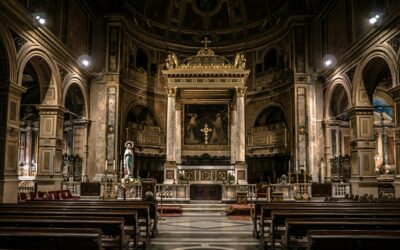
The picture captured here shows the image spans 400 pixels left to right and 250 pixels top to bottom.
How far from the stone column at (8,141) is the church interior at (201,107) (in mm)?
47

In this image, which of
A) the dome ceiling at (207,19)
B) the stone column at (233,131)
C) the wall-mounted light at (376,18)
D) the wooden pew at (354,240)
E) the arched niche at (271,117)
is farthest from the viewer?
the dome ceiling at (207,19)

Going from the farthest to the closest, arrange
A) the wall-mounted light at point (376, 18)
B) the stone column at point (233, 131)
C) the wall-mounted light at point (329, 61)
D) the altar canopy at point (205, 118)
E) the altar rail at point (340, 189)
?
the stone column at point (233, 131), the wall-mounted light at point (329, 61), the altar canopy at point (205, 118), the altar rail at point (340, 189), the wall-mounted light at point (376, 18)

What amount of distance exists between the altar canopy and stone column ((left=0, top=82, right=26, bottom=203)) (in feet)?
22.2

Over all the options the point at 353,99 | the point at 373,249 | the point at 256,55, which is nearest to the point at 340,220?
the point at 373,249

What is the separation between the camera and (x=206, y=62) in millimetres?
19594

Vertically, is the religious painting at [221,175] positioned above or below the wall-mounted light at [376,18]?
below

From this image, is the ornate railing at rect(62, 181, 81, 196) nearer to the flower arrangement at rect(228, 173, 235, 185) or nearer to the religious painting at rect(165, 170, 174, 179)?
the religious painting at rect(165, 170, 174, 179)

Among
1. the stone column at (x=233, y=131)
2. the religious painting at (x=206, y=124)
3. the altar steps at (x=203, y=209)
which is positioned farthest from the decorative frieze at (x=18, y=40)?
the religious painting at (x=206, y=124)

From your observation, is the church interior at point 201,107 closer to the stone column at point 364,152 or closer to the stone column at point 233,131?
the stone column at point 364,152

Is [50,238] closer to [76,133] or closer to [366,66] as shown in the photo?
[366,66]

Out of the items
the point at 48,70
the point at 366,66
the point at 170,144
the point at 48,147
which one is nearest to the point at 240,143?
the point at 170,144

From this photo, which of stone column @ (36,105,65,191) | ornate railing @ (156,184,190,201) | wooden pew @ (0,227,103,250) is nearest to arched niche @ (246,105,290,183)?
ornate railing @ (156,184,190,201)

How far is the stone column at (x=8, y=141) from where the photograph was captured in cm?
1189

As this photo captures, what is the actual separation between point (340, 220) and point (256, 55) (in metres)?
20.7
